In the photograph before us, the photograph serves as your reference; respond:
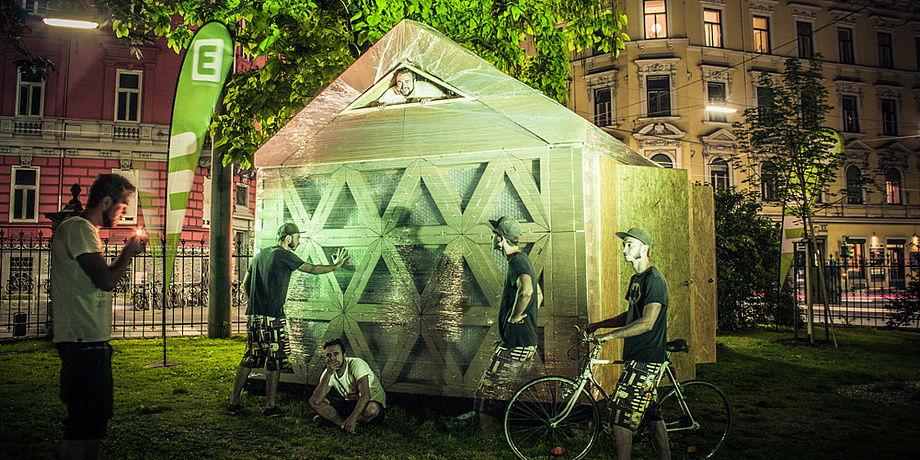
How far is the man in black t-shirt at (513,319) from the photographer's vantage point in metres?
4.95

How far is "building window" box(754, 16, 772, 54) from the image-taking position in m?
30.1

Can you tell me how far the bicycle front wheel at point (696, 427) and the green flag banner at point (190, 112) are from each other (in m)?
4.91

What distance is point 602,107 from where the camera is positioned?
98.1 feet

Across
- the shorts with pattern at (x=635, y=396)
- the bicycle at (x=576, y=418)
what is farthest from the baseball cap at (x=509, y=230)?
the shorts with pattern at (x=635, y=396)

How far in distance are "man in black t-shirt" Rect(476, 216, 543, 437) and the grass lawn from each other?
24.1 inches

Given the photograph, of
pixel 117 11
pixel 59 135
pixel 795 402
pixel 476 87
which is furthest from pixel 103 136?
pixel 795 402

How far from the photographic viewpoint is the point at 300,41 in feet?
28.0

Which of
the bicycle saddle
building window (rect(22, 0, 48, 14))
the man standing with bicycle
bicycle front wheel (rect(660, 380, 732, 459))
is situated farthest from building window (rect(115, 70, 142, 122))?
the bicycle saddle

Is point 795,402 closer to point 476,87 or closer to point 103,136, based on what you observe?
point 476,87

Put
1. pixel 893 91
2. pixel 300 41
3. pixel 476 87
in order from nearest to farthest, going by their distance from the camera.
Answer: pixel 476 87, pixel 300 41, pixel 893 91

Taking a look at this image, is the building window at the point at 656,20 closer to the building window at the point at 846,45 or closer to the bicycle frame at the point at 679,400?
the building window at the point at 846,45

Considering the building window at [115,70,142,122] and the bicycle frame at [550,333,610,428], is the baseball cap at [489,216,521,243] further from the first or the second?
the building window at [115,70,142,122]

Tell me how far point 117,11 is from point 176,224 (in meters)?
6.55

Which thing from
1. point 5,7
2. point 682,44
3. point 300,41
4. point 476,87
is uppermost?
point 682,44
